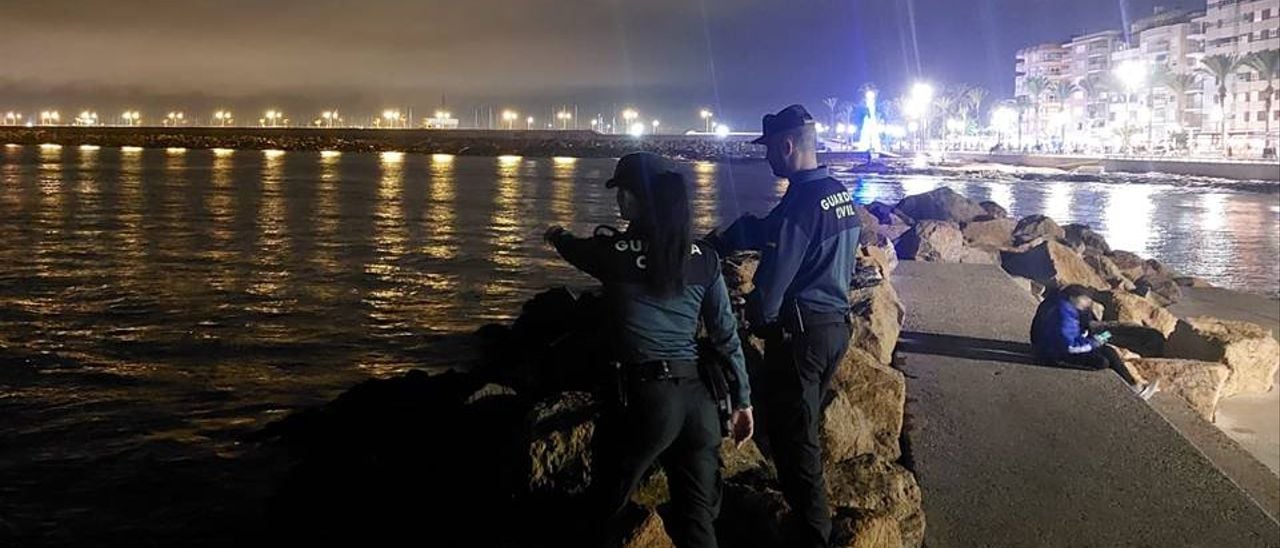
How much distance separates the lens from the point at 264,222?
3922 cm

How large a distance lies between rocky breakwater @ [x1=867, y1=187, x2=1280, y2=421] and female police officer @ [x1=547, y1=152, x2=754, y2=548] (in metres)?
6.58

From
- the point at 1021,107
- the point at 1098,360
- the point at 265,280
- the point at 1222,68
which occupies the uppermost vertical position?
the point at 1222,68

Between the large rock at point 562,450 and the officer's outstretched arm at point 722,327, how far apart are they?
1.43 meters

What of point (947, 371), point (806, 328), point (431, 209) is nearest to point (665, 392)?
point (806, 328)

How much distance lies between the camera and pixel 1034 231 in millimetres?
20844

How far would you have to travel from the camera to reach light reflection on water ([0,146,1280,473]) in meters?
12.8

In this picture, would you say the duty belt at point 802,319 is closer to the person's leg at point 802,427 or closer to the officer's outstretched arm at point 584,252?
the person's leg at point 802,427

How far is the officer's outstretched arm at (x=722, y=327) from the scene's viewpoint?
13.5ft

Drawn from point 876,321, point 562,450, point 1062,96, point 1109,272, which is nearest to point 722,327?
point 562,450

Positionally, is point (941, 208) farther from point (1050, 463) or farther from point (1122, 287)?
point (1050, 463)

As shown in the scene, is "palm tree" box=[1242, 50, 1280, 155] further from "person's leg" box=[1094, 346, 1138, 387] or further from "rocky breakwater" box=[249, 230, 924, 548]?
"rocky breakwater" box=[249, 230, 924, 548]

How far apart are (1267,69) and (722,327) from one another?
97754 millimetres

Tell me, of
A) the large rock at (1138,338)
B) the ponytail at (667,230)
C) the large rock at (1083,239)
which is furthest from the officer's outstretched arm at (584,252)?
the large rock at (1083,239)

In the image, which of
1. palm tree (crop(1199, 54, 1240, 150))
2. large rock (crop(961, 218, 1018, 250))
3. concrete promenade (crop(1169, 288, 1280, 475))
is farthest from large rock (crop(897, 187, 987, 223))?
palm tree (crop(1199, 54, 1240, 150))
